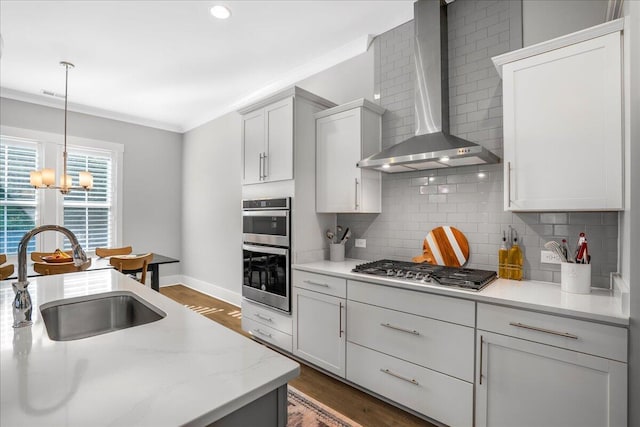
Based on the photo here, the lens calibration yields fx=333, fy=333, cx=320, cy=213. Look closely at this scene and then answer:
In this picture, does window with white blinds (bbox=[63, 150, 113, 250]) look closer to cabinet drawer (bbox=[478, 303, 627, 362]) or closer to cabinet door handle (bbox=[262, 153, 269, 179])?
cabinet door handle (bbox=[262, 153, 269, 179])

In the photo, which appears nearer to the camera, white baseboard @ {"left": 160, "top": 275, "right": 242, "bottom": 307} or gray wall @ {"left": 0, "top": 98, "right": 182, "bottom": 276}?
white baseboard @ {"left": 160, "top": 275, "right": 242, "bottom": 307}

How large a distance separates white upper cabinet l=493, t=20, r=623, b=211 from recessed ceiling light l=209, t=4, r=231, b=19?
2.11 meters

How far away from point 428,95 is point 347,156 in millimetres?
785

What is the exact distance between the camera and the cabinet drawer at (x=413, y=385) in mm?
1857

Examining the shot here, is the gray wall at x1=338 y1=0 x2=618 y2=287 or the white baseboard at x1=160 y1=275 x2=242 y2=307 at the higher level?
the gray wall at x1=338 y1=0 x2=618 y2=287

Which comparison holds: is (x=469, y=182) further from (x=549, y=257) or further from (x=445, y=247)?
(x=549, y=257)

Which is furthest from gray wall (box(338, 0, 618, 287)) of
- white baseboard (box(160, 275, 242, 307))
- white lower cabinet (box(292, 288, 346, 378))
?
white baseboard (box(160, 275, 242, 307))

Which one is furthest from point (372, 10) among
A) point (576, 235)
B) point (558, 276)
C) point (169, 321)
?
point (169, 321)

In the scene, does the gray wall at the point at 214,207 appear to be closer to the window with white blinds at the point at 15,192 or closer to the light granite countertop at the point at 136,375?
the window with white blinds at the point at 15,192

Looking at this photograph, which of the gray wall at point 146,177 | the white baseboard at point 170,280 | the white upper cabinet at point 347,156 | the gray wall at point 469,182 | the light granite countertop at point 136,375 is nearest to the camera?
the light granite countertop at point 136,375

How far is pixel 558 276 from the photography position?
2096 millimetres

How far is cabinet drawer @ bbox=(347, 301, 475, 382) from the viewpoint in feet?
6.07

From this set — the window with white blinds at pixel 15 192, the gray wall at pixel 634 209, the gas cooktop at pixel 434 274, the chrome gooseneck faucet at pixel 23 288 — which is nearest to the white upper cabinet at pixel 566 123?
the gray wall at pixel 634 209

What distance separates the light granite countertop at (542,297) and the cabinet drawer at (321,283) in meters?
0.19
